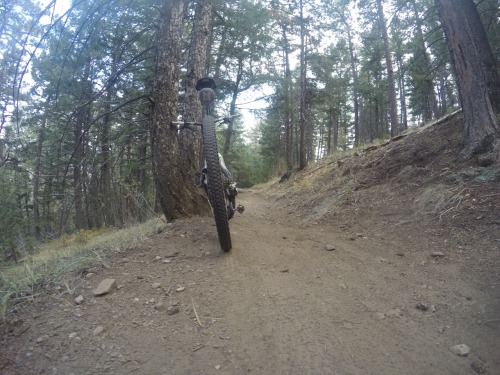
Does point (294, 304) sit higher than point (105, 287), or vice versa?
point (105, 287)

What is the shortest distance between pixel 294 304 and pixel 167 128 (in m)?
3.31

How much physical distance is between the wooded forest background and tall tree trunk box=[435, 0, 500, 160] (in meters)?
0.05

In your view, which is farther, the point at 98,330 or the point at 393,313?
the point at 393,313

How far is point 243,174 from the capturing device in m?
33.0

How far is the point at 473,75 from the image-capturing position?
16.8 ft

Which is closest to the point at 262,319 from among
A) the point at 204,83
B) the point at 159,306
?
the point at 159,306

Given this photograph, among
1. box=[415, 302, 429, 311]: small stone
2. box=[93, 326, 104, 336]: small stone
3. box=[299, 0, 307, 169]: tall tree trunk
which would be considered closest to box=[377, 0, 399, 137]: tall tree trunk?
box=[299, 0, 307, 169]: tall tree trunk

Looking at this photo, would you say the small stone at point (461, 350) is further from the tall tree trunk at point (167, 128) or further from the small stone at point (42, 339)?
the tall tree trunk at point (167, 128)

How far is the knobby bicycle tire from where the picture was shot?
3309mm

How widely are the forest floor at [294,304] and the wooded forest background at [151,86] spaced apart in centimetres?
143

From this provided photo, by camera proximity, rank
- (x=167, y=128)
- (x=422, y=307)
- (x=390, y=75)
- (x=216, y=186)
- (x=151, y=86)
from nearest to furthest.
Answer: (x=422, y=307) → (x=216, y=186) → (x=167, y=128) → (x=151, y=86) → (x=390, y=75)

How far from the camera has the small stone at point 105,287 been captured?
269cm

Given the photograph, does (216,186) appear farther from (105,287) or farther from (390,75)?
(390,75)

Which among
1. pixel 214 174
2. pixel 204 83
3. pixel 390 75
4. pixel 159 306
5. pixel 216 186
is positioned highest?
pixel 390 75
